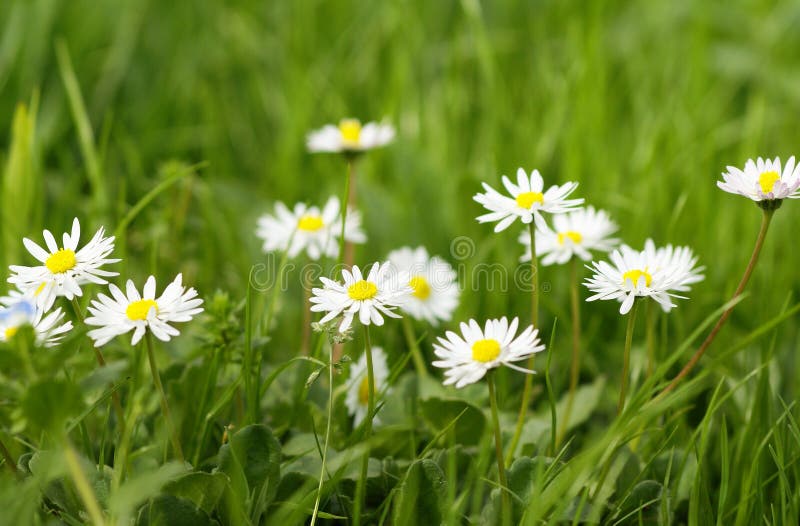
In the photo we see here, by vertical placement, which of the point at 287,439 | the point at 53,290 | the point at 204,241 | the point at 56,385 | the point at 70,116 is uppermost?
the point at 70,116

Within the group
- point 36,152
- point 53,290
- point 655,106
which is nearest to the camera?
point 53,290

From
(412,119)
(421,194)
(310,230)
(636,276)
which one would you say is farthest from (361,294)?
(412,119)

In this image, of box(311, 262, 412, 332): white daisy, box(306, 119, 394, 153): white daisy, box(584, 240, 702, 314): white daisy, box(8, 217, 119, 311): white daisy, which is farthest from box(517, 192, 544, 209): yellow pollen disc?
box(306, 119, 394, 153): white daisy

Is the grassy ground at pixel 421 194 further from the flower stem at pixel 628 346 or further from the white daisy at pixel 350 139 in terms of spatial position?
the white daisy at pixel 350 139

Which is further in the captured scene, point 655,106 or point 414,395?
point 655,106

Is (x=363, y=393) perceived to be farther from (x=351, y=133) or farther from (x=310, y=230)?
(x=351, y=133)

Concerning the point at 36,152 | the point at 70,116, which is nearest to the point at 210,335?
the point at 36,152

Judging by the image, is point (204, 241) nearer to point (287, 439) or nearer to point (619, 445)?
point (287, 439)
